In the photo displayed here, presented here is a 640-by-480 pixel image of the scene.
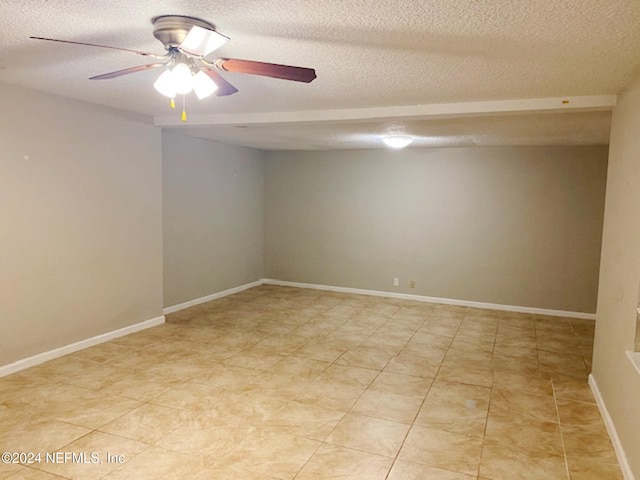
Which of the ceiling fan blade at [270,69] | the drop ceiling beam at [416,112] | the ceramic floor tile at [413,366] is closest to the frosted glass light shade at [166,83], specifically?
the ceiling fan blade at [270,69]

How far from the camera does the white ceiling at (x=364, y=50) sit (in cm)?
189

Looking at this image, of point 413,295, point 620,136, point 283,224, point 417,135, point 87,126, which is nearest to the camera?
point 620,136

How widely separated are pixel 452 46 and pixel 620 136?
1671mm

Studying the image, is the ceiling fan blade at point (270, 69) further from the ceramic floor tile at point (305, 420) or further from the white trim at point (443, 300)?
the white trim at point (443, 300)

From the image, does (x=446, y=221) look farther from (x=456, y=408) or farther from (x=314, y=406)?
(x=314, y=406)

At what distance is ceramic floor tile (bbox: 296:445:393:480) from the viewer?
239cm

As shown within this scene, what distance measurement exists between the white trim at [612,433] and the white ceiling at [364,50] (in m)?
2.10

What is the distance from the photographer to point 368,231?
6836 millimetres

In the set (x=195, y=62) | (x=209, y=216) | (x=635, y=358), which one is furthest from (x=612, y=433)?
(x=209, y=216)

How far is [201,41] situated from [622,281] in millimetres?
2807

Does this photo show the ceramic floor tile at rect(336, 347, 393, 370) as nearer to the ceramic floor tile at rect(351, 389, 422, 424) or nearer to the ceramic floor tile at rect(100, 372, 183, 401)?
the ceramic floor tile at rect(351, 389, 422, 424)

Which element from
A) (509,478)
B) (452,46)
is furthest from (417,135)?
(509,478)

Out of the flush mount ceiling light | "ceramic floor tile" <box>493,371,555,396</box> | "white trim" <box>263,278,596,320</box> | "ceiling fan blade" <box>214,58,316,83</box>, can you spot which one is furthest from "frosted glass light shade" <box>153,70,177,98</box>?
"white trim" <box>263,278,596,320</box>

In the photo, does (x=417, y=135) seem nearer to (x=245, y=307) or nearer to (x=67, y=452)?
(x=245, y=307)
